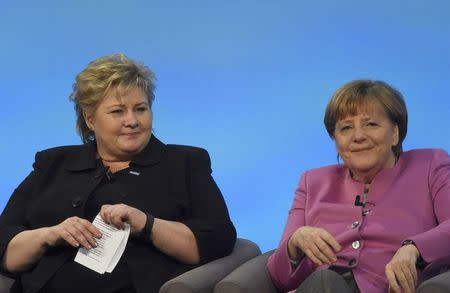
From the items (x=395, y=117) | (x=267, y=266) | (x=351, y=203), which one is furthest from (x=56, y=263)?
(x=395, y=117)

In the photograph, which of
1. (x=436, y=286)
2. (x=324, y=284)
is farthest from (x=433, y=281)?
(x=324, y=284)

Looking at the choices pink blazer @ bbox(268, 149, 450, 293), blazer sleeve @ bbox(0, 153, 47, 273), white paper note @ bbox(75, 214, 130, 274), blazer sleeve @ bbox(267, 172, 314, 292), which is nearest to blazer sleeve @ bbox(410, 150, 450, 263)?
pink blazer @ bbox(268, 149, 450, 293)

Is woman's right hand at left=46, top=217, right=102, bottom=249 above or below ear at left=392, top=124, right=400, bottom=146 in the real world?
below

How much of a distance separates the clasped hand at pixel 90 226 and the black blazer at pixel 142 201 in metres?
0.11

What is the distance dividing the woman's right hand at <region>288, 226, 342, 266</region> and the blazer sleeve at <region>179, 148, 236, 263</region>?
1.50ft

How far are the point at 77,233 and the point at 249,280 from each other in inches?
25.4

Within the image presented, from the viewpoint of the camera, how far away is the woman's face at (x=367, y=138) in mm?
2986

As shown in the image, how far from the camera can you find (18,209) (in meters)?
3.36

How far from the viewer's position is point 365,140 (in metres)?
2.98

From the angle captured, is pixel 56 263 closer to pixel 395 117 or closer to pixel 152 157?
pixel 152 157

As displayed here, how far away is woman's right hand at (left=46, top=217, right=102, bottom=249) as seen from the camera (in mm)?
3062

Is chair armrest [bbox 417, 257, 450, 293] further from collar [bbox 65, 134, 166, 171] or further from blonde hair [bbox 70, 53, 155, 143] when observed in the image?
blonde hair [bbox 70, 53, 155, 143]

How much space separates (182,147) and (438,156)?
99 centimetres

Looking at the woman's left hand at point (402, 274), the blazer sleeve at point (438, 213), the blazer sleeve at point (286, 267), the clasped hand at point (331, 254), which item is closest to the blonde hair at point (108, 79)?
the blazer sleeve at point (286, 267)
